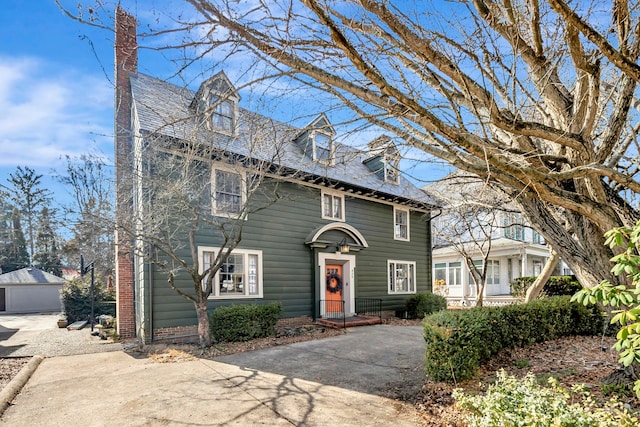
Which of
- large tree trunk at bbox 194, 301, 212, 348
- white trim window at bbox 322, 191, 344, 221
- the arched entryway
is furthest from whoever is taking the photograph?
white trim window at bbox 322, 191, 344, 221

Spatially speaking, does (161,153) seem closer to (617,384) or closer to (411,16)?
(411,16)

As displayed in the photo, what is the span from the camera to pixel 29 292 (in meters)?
24.8

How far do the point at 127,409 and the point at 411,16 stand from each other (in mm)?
6150

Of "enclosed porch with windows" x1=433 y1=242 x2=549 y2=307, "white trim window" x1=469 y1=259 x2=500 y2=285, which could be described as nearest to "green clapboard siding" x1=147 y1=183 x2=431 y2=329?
"enclosed porch with windows" x1=433 y1=242 x2=549 y2=307

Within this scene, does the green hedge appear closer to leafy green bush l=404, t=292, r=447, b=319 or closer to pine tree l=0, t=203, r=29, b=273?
leafy green bush l=404, t=292, r=447, b=319

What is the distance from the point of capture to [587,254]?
Answer: 461 centimetres

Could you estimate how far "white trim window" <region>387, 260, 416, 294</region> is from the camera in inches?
642

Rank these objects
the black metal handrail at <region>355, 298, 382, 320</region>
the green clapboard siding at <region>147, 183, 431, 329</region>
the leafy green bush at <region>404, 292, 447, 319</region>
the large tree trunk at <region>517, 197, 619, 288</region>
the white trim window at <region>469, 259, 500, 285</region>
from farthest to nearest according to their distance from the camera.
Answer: the white trim window at <region>469, 259, 500, 285</region> < the leafy green bush at <region>404, 292, 447, 319</region> < the black metal handrail at <region>355, 298, 382, 320</region> < the green clapboard siding at <region>147, 183, 431, 329</region> < the large tree trunk at <region>517, 197, 619, 288</region>

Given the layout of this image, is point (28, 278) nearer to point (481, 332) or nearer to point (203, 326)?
point (203, 326)

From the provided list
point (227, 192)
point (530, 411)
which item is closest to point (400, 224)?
A: point (227, 192)

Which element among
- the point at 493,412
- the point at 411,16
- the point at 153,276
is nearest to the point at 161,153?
the point at 153,276

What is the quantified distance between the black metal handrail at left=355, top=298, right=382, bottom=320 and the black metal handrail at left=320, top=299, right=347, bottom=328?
0.87 meters

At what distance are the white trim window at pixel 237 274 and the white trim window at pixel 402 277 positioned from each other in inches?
265

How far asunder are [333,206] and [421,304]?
5.74 meters
